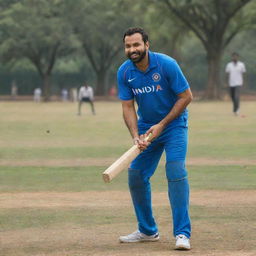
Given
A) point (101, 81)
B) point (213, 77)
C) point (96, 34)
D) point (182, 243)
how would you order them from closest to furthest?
point (182, 243), point (213, 77), point (96, 34), point (101, 81)

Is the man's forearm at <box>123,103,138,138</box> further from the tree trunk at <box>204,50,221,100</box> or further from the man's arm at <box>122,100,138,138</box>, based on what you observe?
the tree trunk at <box>204,50,221,100</box>

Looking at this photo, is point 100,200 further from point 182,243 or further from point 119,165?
point 119,165

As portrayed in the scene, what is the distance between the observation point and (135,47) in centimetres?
797

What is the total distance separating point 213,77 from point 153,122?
50316 millimetres

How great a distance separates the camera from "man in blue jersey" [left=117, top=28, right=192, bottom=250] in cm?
790

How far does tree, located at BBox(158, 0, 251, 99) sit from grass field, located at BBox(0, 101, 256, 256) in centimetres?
3600

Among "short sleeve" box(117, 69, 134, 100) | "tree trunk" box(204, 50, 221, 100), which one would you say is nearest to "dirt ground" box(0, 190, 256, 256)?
"short sleeve" box(117, 69, 134, 100)

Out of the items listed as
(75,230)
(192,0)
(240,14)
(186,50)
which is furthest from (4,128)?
(186,50)

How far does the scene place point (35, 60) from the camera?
73.6 meters

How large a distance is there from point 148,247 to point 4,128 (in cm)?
1926

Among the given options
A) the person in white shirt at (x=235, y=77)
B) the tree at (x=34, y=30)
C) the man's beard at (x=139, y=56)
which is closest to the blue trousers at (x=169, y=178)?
the man's beard at (x=139, y=56)

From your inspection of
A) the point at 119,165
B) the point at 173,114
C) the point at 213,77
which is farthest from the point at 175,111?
the point at 213,77

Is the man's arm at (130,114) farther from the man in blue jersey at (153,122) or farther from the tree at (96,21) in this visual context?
the tree at (96,21)

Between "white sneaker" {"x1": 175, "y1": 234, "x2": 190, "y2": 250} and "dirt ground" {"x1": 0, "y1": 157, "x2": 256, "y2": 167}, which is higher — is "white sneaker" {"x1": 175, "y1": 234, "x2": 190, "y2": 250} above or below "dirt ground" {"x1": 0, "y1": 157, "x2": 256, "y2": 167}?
above
